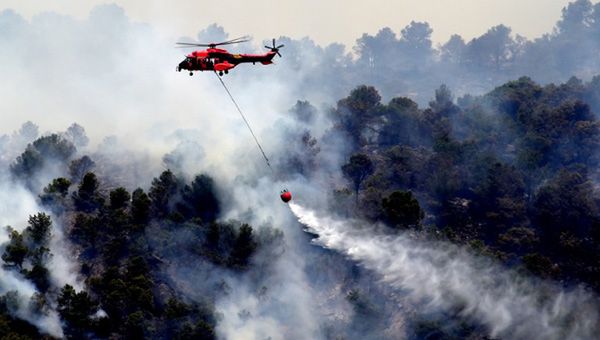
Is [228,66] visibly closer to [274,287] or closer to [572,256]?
[274,287]

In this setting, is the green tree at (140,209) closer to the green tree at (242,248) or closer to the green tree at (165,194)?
the green tree at (165,194)

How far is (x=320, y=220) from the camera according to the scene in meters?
95.4

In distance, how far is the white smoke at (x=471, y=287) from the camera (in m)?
71.9

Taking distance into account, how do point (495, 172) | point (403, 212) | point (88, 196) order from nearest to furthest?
point (403, 212), point (88, 196), point (495, 172)

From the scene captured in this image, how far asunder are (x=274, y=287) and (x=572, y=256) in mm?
35784

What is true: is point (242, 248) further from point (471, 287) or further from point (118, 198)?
point (471, 287)

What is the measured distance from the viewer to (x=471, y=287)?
3071 inches

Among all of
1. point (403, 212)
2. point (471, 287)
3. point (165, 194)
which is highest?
point (165, 194)

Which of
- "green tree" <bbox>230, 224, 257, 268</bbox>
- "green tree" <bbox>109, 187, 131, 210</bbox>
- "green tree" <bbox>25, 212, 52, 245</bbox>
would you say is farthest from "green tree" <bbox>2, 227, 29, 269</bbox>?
"green tree" <bbox>230, 224, 257, 268</bbox>

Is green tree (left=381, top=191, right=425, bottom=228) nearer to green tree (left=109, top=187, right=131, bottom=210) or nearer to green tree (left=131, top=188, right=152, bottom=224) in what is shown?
green tree (left=131, top=188, right=152, bottom=224)

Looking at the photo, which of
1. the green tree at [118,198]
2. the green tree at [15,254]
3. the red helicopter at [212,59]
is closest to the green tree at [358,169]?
the green tree at [118,198]

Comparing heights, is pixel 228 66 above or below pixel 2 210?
below

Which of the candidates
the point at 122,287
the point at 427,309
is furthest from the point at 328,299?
the point at 122,287

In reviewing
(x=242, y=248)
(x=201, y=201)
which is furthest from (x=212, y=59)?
(x=201, y=201)
